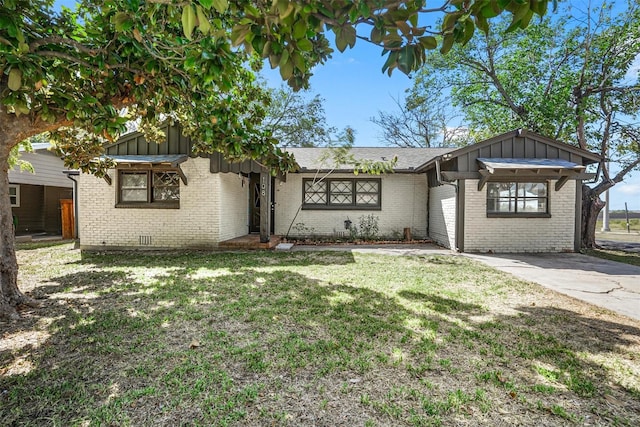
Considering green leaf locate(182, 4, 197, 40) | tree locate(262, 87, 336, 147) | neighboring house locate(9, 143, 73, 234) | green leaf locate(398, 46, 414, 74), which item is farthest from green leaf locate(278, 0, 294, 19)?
tree locate(262, 87, 336, 147)

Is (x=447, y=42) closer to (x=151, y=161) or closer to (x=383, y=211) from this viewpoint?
(x=151, y=161)

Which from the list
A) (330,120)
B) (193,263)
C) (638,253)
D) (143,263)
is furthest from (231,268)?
(330,120)

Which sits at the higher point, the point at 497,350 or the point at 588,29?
the point at 588,29

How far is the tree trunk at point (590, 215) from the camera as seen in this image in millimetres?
10344

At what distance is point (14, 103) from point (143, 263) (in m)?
4.78

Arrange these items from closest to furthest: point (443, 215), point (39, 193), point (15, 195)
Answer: point (443, 215) → point (15, 195) → point (39, 193)

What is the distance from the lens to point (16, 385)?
2.29 m

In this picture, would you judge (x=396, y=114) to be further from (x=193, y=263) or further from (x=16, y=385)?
(x=16, y=385)

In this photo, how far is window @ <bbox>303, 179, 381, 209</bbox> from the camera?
1155 cm

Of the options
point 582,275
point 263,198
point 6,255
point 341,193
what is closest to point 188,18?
point 6,255

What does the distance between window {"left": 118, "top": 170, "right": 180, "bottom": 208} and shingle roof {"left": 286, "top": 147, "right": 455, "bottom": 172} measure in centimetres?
430

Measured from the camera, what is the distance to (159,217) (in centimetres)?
894

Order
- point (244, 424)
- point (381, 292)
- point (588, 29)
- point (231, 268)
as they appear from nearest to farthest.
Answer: point (244, 424) < point (381, 292) < point (231, 268) < point (588, 29)

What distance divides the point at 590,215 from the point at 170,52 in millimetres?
13384
